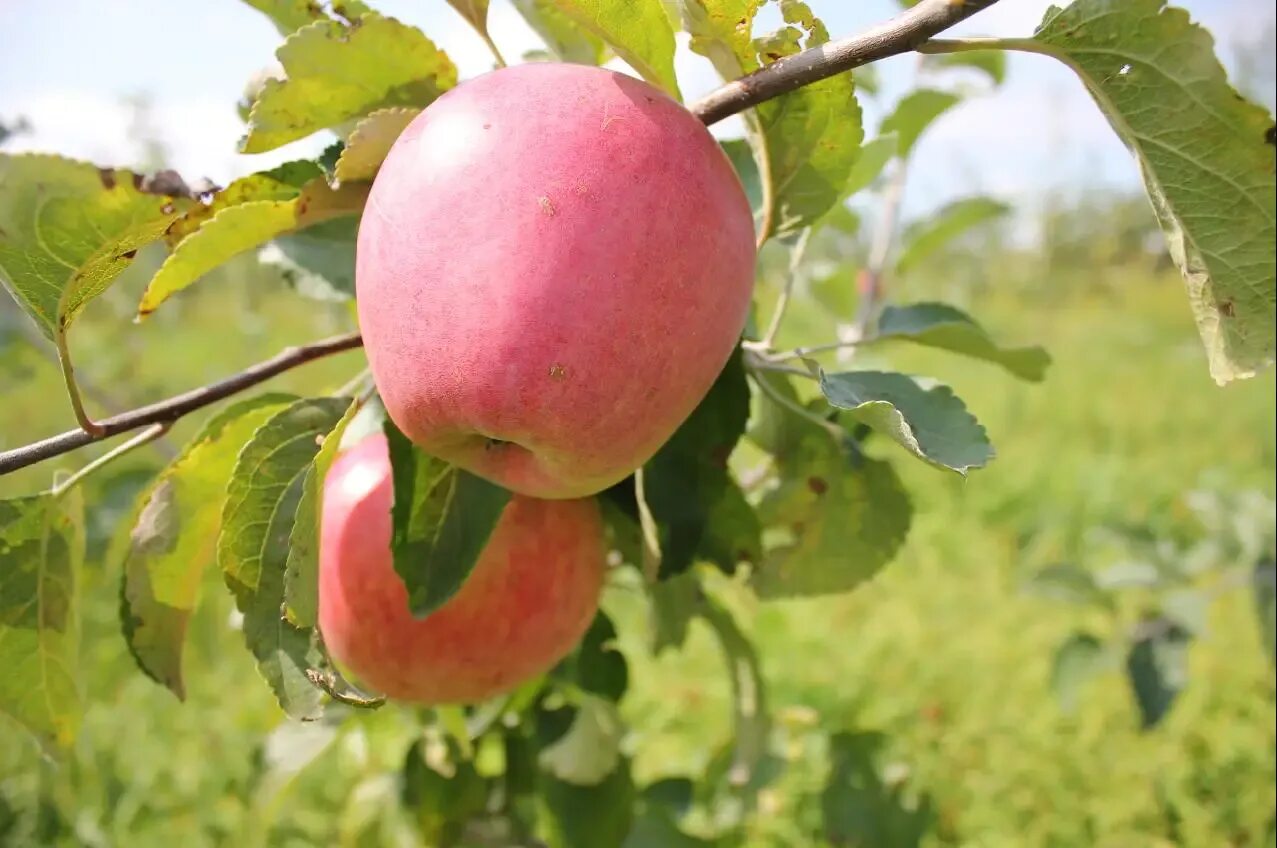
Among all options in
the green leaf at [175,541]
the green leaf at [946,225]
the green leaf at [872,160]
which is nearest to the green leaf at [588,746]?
the green leaf at [175,541]

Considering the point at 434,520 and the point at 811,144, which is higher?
the point at 811,144

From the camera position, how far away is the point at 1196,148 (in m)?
0.44

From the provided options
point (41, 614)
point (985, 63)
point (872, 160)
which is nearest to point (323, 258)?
point (41, 614)

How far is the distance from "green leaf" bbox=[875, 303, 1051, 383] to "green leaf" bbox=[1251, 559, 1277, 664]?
0.61 metres

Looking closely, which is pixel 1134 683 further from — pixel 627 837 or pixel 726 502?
pixel 726 502

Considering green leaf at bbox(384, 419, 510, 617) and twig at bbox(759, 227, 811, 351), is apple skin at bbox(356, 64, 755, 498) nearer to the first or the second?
green leaf at bbox(384, 419, 510, 617)

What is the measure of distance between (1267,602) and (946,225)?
0.56m

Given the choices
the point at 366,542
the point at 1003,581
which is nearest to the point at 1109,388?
the point at 1003,581

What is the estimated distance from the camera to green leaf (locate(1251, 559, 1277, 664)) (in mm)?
1081

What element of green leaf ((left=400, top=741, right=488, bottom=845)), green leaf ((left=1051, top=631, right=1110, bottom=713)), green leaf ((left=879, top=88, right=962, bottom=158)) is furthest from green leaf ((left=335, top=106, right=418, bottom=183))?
green leaf ((left=1051, top=631, right=1110, bottom=713))

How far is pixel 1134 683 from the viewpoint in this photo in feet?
4.05

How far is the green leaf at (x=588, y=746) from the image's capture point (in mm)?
844

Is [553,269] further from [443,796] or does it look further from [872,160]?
[443,796]

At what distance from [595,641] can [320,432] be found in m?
0.41
